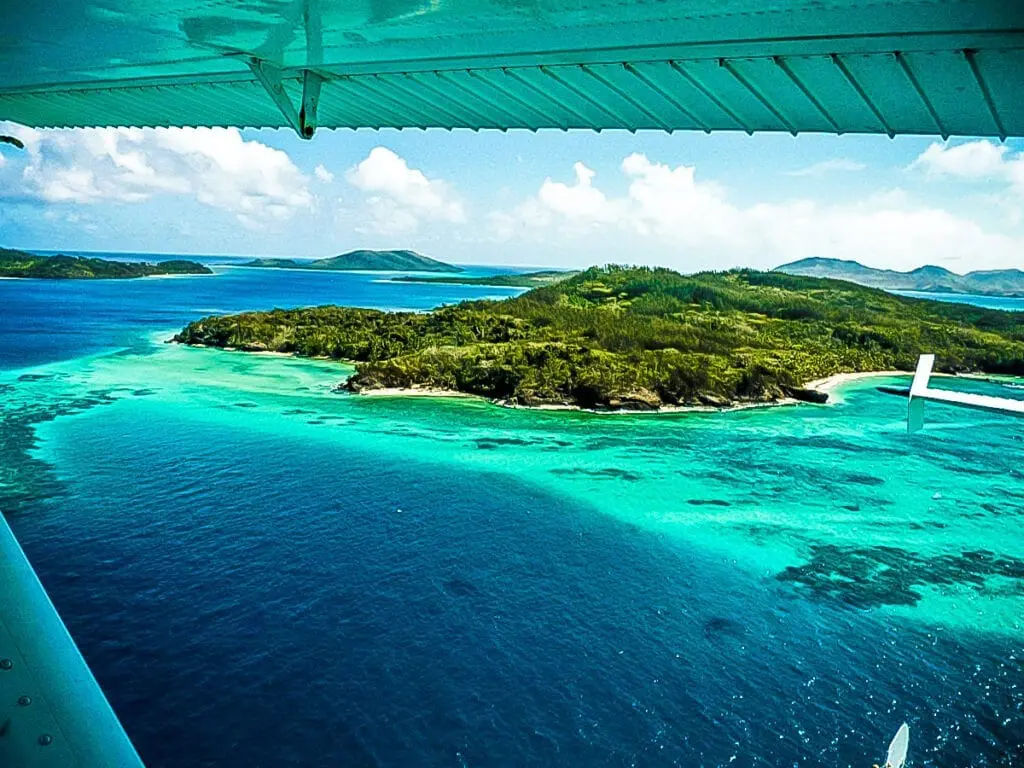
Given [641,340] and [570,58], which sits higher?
[570,58]

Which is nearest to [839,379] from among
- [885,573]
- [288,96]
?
[885,573]

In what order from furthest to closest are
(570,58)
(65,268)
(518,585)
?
(65,268) < (518,585) < (570,58)

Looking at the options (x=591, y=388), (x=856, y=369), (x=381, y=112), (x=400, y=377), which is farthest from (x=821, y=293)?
(x=381, y=112)

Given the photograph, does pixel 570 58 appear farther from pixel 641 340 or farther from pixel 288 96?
pixel 641 340

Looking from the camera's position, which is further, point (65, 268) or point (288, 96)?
point (65, 268)

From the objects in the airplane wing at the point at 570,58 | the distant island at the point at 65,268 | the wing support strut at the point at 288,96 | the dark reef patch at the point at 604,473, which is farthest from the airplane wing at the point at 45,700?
the distant island at the point at 65,268

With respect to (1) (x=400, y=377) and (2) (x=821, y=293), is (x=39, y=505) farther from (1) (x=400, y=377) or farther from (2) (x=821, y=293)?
(2) (x=821, y=293)
